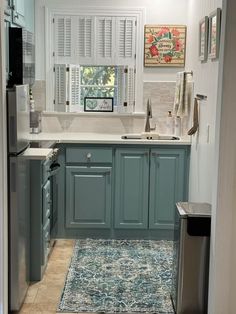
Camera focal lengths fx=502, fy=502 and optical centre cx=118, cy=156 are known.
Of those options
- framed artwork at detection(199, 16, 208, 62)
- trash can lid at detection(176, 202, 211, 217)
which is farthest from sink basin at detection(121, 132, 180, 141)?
trash can lid at detection(176, 202, 211, 217)

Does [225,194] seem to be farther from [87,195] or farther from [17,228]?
[87,195]

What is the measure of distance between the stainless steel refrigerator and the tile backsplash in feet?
6.03

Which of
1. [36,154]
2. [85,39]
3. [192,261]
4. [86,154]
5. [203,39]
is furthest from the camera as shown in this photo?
[85,39]

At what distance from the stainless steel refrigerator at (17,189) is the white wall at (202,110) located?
1.37 meters

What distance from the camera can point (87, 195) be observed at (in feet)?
15.7

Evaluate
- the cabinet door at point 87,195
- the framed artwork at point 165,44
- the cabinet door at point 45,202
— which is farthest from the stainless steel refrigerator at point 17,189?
the framed artwork at point 165,44

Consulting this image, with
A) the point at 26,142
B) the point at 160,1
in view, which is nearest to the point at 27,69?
the point at 26,142

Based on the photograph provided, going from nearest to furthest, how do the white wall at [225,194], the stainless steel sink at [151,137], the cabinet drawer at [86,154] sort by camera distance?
the white wall at [225,194], the cabinet drawer at [86,154], the stainless steel sink at [151,137]

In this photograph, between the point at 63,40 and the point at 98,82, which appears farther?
the point at 98,82

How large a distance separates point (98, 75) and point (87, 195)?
1323 mm

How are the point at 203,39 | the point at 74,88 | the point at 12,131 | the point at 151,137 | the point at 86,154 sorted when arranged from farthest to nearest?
the point at 74,88
the point at 151,137
the point at 86,154
the point at 203,39
the point at 12,131

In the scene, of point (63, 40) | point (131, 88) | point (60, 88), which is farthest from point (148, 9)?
point (60, 88)

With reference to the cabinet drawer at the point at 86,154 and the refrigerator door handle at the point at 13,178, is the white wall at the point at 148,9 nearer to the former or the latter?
the cabinet drawer at the point at 86,154

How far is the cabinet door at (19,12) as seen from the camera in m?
4.07
